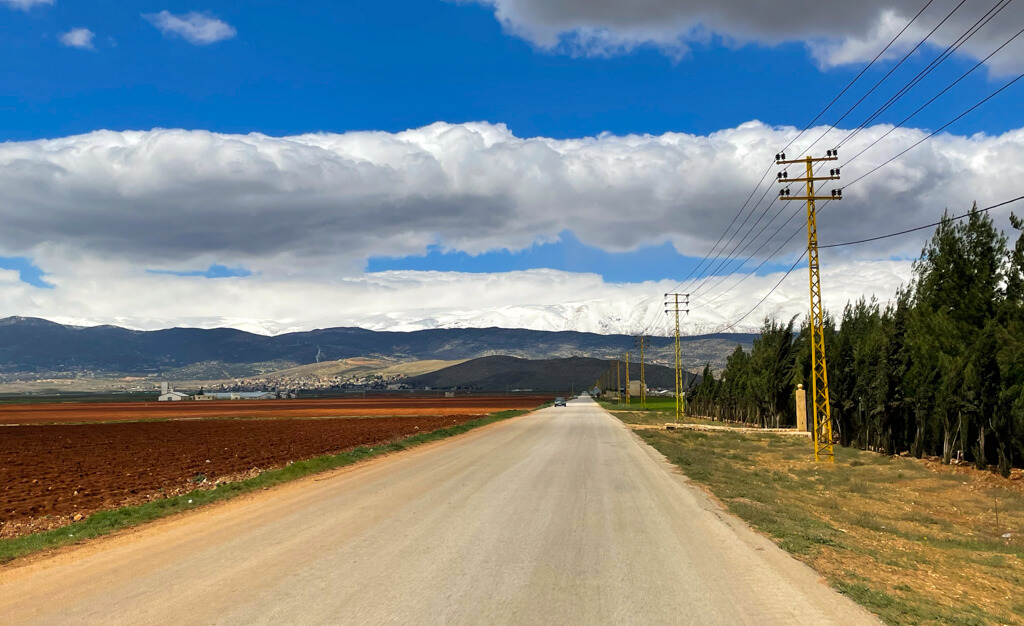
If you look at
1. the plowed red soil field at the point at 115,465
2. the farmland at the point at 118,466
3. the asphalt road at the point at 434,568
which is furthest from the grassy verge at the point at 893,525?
the plowed red soil field at the point at 115,465

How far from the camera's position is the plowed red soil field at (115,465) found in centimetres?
1962

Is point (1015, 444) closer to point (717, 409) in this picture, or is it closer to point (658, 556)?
point (658, 556)

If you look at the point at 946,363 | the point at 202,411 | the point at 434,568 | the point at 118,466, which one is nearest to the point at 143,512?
the point at 434,568

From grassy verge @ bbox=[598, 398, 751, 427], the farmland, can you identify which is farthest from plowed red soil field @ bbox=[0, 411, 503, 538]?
grassy verge @ bbox=[598, 398, 751, 427]

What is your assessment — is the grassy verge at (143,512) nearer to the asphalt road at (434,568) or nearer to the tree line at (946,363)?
the asphalt road at (434,568)

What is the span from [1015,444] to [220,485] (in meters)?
28.7

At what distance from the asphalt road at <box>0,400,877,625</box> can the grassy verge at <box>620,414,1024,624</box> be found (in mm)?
827

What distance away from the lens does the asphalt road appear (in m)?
8.23

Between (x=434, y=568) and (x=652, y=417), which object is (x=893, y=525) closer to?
(x=434, y=568)

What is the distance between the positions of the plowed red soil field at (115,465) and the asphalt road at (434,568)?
4756mm

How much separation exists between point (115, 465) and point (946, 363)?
1394 inches

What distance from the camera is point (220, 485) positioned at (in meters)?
22.5

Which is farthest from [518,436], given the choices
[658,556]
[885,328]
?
[658,556]

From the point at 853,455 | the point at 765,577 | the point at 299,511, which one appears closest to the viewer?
the point at 765,577
